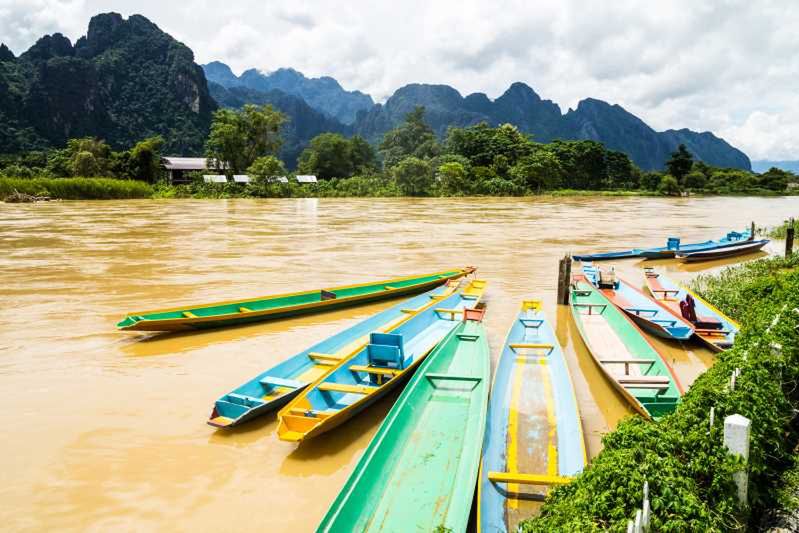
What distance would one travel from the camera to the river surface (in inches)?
185

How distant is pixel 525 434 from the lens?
512 cm

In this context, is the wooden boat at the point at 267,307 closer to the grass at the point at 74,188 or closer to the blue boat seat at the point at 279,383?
the blue boat seat at the point at 279,383

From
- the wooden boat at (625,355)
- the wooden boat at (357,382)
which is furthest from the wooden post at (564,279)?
the wooden boat at (357,382)

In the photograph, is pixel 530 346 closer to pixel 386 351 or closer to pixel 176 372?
pixel 386 351

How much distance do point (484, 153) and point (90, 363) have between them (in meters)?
60.1

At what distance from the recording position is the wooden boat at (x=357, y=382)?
520 centimetres

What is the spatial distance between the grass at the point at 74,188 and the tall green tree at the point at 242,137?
15.0 m

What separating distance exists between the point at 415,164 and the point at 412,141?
900 inches

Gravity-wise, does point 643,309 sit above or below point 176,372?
above

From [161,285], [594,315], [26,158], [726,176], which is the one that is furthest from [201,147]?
[594,315]

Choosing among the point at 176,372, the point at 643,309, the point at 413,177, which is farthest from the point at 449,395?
the point at 413,177

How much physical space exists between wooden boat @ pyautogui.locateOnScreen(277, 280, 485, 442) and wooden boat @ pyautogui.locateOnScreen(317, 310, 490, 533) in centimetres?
50

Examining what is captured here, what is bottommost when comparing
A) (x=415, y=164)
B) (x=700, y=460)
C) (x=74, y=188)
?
(x=700, y=460)

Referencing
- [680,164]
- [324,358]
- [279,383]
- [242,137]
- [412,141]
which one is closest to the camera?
[279,383]
